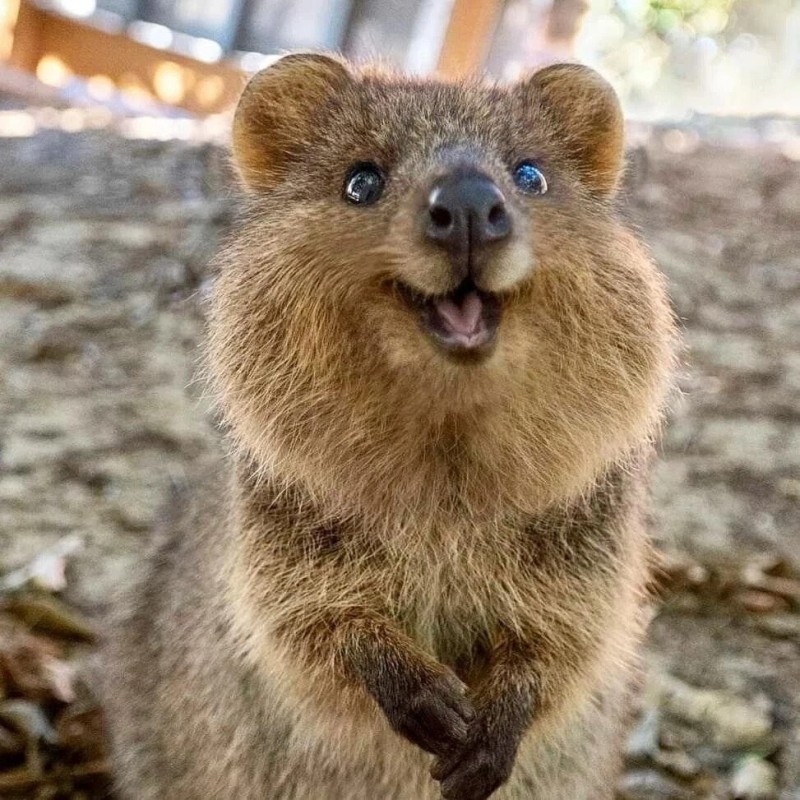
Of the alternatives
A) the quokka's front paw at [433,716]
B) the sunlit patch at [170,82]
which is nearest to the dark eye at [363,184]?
the quokka's front paw at [433,716]

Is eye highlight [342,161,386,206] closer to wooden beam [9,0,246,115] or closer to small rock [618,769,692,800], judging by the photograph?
small rock [618,769,692,800]

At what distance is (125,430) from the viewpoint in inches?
195

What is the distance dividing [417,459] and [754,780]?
173 cm

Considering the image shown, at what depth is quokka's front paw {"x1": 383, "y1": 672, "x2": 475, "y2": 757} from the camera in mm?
2355

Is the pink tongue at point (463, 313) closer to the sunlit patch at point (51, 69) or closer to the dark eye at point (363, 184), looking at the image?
the dark eye at point (363, 184)

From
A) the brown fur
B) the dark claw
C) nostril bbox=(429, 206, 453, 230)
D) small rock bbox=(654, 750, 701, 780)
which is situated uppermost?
nostril bbox=(429, 206, 453, 230)

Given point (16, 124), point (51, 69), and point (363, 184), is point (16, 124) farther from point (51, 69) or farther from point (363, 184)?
point (363, 184)

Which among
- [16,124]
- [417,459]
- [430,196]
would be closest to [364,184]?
[430,196]

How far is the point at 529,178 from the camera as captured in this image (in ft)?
8.13

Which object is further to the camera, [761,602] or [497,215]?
[761,602]

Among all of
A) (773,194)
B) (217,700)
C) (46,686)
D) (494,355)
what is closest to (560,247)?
(494,355)

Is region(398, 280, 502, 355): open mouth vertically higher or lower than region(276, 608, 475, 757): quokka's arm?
higher

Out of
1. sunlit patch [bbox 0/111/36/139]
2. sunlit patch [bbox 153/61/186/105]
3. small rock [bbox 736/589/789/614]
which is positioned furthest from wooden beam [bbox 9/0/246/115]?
small rock [bbox 736/589/789/614]

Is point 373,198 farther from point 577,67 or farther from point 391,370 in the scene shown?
point 577,67
